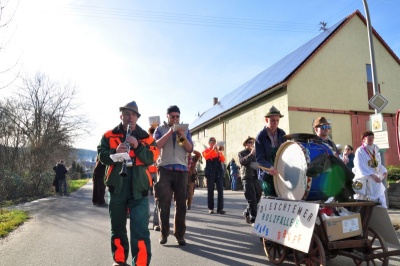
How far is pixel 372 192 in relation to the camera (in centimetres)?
737

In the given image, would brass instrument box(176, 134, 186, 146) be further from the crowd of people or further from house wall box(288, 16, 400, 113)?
house wall box(288, 16, 400, 113)

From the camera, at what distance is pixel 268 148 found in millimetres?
5090

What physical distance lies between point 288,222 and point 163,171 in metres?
2.37

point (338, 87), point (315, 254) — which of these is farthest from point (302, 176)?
point (338, 87)

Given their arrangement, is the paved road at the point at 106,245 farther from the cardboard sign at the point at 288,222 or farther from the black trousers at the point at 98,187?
the black trousers at the point at 98,187

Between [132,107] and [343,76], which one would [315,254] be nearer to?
[132,107]

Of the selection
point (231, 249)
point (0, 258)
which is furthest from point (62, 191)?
point (231, 249)

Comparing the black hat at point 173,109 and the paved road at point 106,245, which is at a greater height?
the black hat at point 173,109

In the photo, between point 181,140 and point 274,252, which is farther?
point 181,140

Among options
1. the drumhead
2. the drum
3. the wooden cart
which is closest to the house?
the drumhead

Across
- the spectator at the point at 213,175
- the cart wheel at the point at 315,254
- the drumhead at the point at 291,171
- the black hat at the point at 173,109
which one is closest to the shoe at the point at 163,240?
the black hat at the point at 173,109

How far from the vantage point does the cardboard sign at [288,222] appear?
3629 millimetres

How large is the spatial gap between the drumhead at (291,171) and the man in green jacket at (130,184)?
1.66 m

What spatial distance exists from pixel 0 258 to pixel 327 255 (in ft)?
15.7
